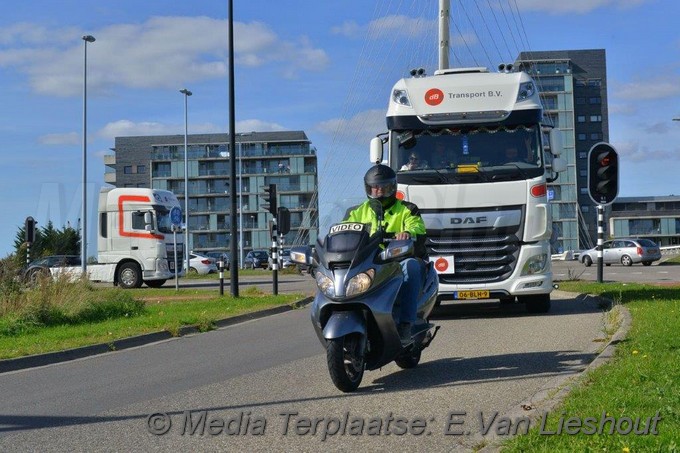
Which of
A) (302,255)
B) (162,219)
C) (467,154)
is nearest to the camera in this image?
(302,255)

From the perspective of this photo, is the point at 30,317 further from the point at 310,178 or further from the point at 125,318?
the point at 310,178

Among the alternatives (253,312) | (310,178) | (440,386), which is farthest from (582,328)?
(310,178)

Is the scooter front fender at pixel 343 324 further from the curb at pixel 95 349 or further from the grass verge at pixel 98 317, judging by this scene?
the grass verge at pixel 98 317

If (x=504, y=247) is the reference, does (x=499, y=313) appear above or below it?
below

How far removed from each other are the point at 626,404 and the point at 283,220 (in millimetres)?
16433

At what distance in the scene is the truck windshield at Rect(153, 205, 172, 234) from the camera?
30875mm

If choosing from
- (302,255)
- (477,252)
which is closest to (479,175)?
(477,252)

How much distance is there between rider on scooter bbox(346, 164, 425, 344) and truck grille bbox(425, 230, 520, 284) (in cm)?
554

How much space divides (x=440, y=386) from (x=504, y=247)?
20.7 ft

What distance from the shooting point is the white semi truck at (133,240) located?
1201 inches

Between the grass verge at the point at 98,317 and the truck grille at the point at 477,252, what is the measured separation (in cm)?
413

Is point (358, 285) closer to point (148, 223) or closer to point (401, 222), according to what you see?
point (401, 222)

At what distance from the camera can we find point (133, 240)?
30.7m

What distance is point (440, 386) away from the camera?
782 cm
